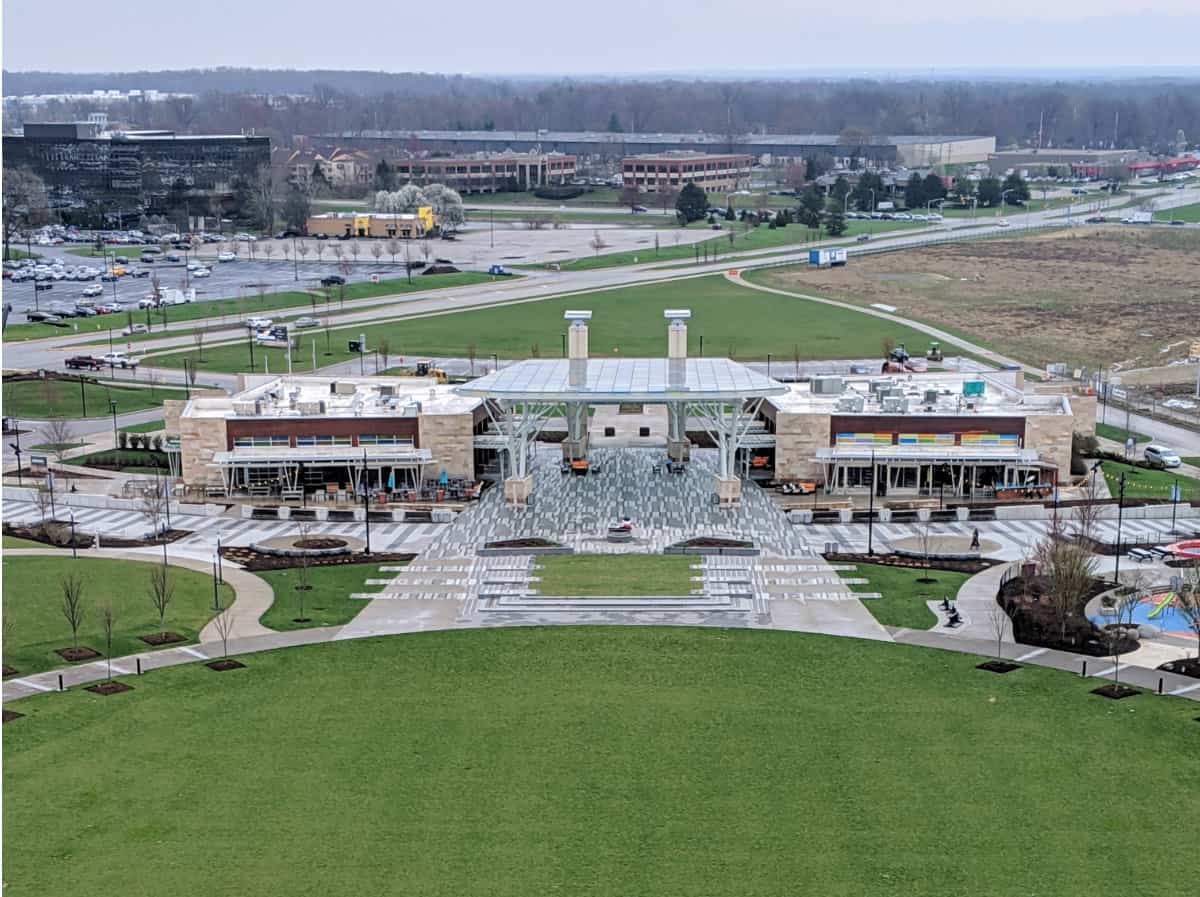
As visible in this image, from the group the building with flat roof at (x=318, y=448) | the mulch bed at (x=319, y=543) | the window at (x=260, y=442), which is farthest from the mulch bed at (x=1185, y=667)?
the window at (x=260, y=442)

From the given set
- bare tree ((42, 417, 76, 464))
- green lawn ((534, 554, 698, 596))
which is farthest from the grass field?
green lawn ((534, 554, 698, 596))

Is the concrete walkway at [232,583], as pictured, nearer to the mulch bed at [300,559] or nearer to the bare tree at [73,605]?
the mulch bed at [300,559]

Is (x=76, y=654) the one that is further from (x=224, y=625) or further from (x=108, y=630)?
(x=224, y=625)

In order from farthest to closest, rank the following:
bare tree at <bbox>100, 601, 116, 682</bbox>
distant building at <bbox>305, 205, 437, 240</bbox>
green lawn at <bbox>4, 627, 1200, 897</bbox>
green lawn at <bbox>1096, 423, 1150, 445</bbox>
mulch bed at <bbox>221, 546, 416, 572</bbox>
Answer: distant building at <bbox>305, 205, 437, 240</bbox>, green lawn at <bbox>1096, 423, 1150, 445</bbox>, mulch bed at <bbox>221, 546, 416, 572</bbox>, bare tree at <bbox>100, 601, 116, 682</bbox>, green lawn at <bbox>4, 627, 1200, 897</bbox>

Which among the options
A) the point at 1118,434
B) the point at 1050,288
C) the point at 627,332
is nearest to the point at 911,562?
the point at 1118,434

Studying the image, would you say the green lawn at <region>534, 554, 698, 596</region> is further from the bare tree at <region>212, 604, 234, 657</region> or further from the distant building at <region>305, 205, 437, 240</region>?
the distant building at <region>305, 205, 437, 240</region>

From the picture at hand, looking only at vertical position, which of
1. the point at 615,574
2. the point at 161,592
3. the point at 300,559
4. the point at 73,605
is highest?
the point at 73,605
